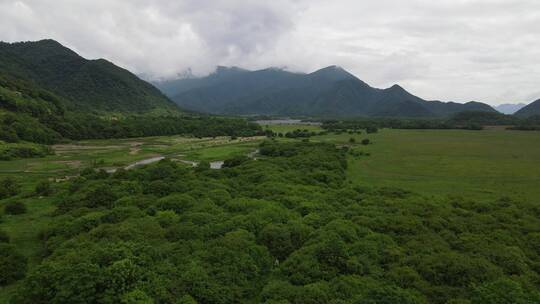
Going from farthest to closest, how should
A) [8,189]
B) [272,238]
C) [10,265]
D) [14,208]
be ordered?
[8,189] → [14,208] → [272,238] → [10,265]

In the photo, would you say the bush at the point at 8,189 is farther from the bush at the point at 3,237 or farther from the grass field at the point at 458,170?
the grass field at the point at 458,170

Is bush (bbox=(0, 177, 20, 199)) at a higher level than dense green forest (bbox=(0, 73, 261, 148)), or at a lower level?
lower

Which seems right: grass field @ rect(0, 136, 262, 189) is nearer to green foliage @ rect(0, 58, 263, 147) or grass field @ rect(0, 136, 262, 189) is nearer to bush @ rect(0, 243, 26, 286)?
green foliage @ rect(0, 58, 263, 147)

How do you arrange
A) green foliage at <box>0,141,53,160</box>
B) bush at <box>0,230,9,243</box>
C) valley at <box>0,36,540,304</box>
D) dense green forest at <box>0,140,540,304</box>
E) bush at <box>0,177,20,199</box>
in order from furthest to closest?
green foliage at <box>0,141,53,160</box> < bush at <box>0,177,20,199</box> < bush at <box>0,230,9,243</box> < valley at <box>0,36,540,304</box> < dense green forest at <box>0,140,540,304</box>

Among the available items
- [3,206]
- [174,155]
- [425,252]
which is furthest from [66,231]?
[174,155]

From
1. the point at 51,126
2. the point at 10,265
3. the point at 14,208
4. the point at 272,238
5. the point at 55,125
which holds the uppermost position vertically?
the point at 55,125

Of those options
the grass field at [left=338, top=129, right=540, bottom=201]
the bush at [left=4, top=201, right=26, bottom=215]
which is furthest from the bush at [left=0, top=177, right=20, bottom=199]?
the grass field at [left=338, top=129, right=540, bottom=201]

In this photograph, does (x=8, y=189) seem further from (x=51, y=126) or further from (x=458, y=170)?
(x=51, y=126)

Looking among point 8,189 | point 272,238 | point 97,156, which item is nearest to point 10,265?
point 272,238
